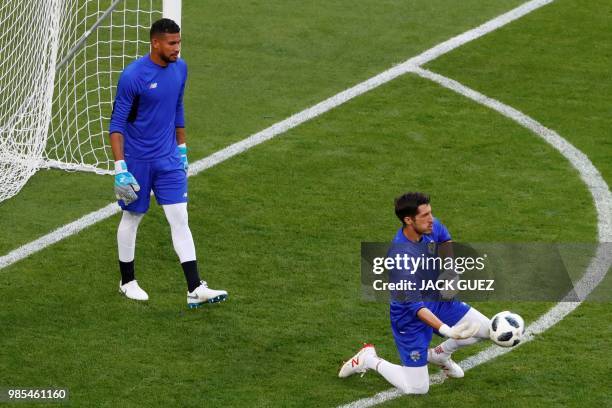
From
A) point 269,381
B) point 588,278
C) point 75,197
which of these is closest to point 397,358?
point 269,381

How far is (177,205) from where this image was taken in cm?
1135

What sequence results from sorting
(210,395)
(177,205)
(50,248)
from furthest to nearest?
1. (50,248)
2. (177,205)
3. (210,395)

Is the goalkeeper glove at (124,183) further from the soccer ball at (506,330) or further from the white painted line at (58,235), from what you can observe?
the soccer ball at (506,330)

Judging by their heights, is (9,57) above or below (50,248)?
above

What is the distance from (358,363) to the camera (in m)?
10.2

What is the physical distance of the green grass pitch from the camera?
10.3 metres

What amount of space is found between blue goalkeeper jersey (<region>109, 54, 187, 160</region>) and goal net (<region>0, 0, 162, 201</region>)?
2.74 m

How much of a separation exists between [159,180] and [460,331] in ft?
10.3

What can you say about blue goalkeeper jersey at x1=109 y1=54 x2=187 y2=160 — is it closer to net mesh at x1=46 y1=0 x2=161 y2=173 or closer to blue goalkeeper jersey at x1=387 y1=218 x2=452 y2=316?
blue goalkeeper jersey at x1=387 y1=218 x2=452 y2=316

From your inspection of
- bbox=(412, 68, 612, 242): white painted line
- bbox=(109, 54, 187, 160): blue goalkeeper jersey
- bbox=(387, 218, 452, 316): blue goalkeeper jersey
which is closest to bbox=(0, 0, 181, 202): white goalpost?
bbox=(109, 54, 187, 160): blue goalkeeper jersey

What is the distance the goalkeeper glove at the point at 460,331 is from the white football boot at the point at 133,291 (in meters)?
3.03

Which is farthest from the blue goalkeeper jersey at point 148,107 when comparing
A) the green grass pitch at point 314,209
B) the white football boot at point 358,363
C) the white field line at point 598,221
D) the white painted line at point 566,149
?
the white painted line at point 566,149

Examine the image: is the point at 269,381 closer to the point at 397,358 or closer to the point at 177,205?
the point at 397,358

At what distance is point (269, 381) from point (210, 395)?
496 mm
